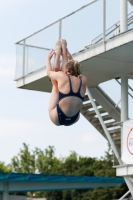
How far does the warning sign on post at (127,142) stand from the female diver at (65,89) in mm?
7685

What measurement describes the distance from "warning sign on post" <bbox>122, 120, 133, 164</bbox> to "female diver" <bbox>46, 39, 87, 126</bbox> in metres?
7.68

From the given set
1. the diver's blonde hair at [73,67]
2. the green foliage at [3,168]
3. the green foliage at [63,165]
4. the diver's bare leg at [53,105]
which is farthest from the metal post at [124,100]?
the green foliage at [3,168]

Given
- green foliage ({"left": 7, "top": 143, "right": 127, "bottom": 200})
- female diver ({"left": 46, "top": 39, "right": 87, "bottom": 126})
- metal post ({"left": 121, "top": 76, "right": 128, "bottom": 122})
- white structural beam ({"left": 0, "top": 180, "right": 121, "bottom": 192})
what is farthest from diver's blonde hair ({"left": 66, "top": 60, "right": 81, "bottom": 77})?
green foliage ({"left": 7, "top": 143, "right": 127, "bottom": 200})

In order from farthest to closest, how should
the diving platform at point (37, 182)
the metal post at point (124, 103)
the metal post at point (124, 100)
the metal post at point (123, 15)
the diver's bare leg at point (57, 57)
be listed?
1. the diving platform at point (37, 182)
2. the metal post at point (124, 100)
3. the metal post at point (124, 103)
4. the metal post at point (123, 15)
5. the diver's bare leg at point (57, 57)

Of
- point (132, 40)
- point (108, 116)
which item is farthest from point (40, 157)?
point (132, 40)

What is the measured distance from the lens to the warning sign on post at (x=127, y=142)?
16.9 meters

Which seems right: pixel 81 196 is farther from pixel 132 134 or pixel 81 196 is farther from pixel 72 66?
pixel 72 66

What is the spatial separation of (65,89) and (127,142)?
328 inches

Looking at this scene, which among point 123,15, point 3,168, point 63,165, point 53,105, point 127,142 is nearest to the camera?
point 53,105

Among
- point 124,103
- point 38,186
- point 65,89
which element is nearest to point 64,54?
point 65,89

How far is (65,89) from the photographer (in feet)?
29.9

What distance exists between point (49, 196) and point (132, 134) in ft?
170

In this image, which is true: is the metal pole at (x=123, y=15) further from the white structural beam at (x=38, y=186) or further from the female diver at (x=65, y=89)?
the white structural beam at (x=38, y=186)

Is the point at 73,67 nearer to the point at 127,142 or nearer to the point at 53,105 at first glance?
the point at 53,105
